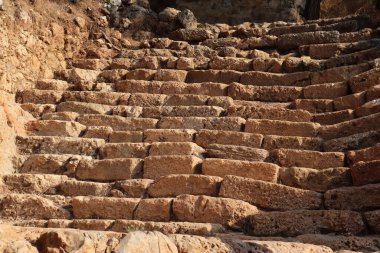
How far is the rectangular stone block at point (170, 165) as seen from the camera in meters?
5.14

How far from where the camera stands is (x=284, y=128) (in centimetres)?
581

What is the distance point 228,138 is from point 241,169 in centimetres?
69

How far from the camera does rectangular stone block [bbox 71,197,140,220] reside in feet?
15.2

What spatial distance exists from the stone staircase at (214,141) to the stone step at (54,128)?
0.05 feet

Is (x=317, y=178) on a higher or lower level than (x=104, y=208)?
higher

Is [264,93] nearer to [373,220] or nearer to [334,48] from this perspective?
[334,48]

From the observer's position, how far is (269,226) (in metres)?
4.20

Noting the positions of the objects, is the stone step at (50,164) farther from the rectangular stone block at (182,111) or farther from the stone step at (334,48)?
the stone step at (334,48)

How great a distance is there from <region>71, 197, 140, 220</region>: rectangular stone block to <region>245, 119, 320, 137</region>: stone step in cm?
178

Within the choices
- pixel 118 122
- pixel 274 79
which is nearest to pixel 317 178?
pixel 118 122

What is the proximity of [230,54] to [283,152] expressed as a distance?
327 cm

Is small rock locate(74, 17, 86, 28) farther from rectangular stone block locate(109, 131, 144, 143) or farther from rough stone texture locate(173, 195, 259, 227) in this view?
rough stone texture locate(173, 195, 259, 227)

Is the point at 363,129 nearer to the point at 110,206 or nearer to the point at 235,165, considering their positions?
the point at 235,165

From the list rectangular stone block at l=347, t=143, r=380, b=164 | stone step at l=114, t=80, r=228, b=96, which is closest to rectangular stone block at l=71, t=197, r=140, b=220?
rectangular stone block at l=347, t=143, r=380, b=164
